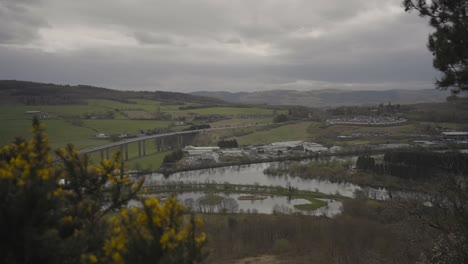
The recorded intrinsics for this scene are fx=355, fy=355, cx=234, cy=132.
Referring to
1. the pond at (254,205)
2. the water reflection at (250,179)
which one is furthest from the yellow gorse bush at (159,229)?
the water reflection at (250,179)

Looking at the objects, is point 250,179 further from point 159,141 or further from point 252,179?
point 159,141

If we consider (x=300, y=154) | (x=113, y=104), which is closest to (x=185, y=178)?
(x=300, y=154)

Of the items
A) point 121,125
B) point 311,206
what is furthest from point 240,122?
point 311,206

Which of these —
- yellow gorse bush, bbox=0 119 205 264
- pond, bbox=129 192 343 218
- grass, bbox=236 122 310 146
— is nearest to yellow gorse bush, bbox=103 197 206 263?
yellow gorse bush, bbox=0 119 205 264

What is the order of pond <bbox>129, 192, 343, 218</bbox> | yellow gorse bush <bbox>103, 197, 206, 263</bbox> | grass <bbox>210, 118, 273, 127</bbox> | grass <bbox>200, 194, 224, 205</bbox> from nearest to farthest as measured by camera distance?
yellow gorse bush <bbox>103, 197, 206, 263</bbox> → pond <bbox>129, 192, 343, 218</bbox> → grass <bbox>200, 194, 224, 205</bbox> → grass <bbox>210, 118, 273, 127</bbox>

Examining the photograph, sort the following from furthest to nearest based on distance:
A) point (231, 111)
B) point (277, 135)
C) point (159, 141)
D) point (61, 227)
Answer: point (231, 111), point (277, 135), point (159, 141), point (61, 227)

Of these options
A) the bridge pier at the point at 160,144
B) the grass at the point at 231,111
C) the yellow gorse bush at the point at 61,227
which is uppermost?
the yellow gorse bush at the point at 61,227

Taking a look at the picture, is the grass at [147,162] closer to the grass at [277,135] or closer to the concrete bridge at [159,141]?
the concrete bridge at [159,141]

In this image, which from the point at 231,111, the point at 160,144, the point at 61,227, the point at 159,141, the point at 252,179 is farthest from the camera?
the point at 231,111

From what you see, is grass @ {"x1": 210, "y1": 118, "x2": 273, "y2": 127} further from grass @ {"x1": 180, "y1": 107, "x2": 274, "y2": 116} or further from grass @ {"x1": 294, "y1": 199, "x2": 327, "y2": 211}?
grass @ {"x1": 294, "y1": 199, "x2": 327, "y2": 211}

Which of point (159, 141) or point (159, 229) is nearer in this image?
point (159, 229)

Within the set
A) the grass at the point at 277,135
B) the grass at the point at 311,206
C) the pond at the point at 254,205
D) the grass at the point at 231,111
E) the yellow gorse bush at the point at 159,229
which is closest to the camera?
the yellow gorse bush at the point at 159,229
